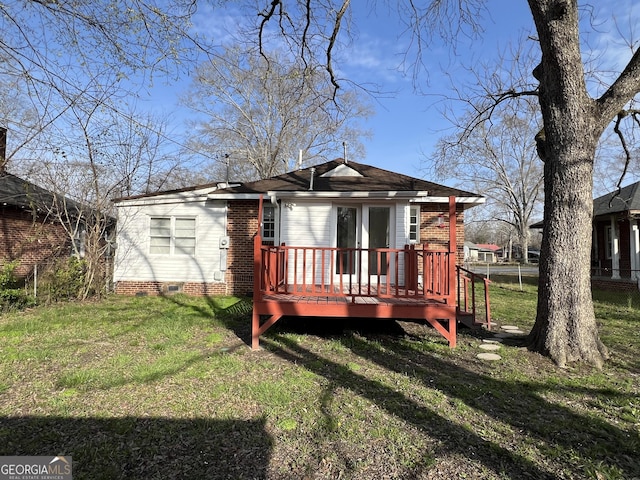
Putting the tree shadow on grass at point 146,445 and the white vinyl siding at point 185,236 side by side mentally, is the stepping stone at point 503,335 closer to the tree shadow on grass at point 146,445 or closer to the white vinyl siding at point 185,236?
the tree shadow on grass at point 146,445

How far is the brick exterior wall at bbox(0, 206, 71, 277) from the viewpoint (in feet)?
38.5

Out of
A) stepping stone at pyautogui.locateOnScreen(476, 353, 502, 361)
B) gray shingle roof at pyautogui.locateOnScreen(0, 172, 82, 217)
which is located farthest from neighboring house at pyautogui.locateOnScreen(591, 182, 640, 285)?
gray shingle roof at pyautogui.locateOnScreen(0, 172, 82, 217)

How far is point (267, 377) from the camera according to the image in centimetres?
425

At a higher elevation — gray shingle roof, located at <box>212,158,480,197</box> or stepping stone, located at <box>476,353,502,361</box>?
gray shingle roof, located at <box>212,158,480,197</box>

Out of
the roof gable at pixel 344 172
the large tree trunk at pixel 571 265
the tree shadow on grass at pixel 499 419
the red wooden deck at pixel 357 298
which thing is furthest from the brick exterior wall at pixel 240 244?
the large tree trunk at pixel 571 265

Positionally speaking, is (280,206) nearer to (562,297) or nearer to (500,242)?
(562,297)

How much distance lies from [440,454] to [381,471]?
525 mm

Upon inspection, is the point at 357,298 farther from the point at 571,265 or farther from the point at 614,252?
the point at 614,252

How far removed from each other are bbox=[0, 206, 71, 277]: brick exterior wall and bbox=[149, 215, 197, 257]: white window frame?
341 centimetres

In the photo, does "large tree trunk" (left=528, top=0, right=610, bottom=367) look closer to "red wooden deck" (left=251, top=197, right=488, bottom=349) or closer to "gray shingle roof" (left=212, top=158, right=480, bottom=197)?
"red wooden deck" (left=251, top=197, right=488, bottom=349)

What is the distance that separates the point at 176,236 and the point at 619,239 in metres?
16.7

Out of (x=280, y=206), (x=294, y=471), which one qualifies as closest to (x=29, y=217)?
(x=280, y=206)

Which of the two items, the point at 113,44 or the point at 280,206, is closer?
the point at 113,44

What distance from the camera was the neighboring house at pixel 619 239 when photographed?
1255 cm
